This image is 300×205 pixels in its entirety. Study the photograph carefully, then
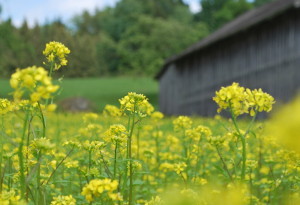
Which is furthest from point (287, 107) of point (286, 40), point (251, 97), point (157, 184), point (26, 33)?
point (26, 33)

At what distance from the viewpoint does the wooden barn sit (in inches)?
513

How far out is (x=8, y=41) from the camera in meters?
27.7

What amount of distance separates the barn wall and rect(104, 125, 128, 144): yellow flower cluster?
11.1 m

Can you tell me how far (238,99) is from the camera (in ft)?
6.79

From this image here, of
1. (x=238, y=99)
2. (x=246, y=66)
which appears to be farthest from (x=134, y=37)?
(x=238, y=99)

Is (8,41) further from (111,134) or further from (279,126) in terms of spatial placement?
(279,126)

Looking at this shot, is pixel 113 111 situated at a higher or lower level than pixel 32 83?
higher

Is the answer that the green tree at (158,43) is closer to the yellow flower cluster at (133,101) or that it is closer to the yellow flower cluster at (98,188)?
the yellow flower cluster at (133,101)

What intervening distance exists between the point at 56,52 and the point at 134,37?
35.8 metres

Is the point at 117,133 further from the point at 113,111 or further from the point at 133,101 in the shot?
→ the point at 113,111

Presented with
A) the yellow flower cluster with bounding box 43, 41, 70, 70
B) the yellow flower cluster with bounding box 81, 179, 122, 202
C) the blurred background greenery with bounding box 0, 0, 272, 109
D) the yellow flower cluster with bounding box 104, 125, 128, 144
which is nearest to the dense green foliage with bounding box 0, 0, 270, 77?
the blurred background greenery with bounding box 0, 0, 272, 109

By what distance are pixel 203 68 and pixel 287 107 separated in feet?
63.8

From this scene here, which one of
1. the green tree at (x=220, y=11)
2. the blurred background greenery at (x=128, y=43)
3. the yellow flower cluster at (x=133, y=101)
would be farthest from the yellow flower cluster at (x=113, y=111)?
the green tree at (x=220, y=11)

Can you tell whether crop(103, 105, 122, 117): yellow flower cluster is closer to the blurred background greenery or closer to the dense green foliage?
the dense green foliage
